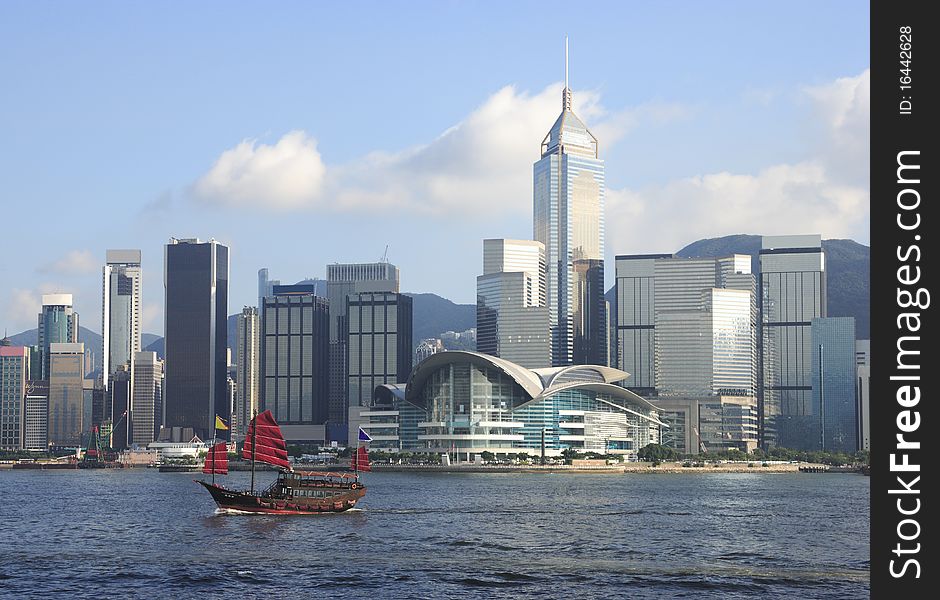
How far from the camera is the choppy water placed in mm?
57188

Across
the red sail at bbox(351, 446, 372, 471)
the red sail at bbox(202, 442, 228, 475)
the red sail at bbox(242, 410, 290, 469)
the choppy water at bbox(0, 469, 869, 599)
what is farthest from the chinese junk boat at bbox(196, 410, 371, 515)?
the red sail at bbox(351, 446, 372, 471)

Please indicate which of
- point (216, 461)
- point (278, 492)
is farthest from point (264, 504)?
point (216, 461)

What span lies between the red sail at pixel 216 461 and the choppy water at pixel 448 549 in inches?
153

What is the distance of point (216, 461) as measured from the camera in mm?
108188

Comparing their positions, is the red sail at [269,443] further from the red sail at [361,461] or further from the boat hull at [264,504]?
the red sail at [361,461]

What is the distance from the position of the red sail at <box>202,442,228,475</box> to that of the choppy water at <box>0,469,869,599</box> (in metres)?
3.88

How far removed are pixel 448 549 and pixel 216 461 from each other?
134 feet

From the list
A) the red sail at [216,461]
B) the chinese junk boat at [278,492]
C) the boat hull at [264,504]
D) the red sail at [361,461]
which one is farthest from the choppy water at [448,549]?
the red sail at [361,461]

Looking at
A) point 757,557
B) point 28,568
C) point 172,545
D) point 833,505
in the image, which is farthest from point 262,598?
point 833,505

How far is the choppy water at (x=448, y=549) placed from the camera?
57.2 metres

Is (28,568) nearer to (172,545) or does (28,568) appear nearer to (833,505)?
(172,545)

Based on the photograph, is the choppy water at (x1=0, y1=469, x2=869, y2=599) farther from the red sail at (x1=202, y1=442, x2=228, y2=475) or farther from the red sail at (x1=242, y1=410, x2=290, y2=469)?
the red sail at (x1=242, y1=410, x2=290, y2=469)

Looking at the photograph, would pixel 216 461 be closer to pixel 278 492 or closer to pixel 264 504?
pixel 278 492
